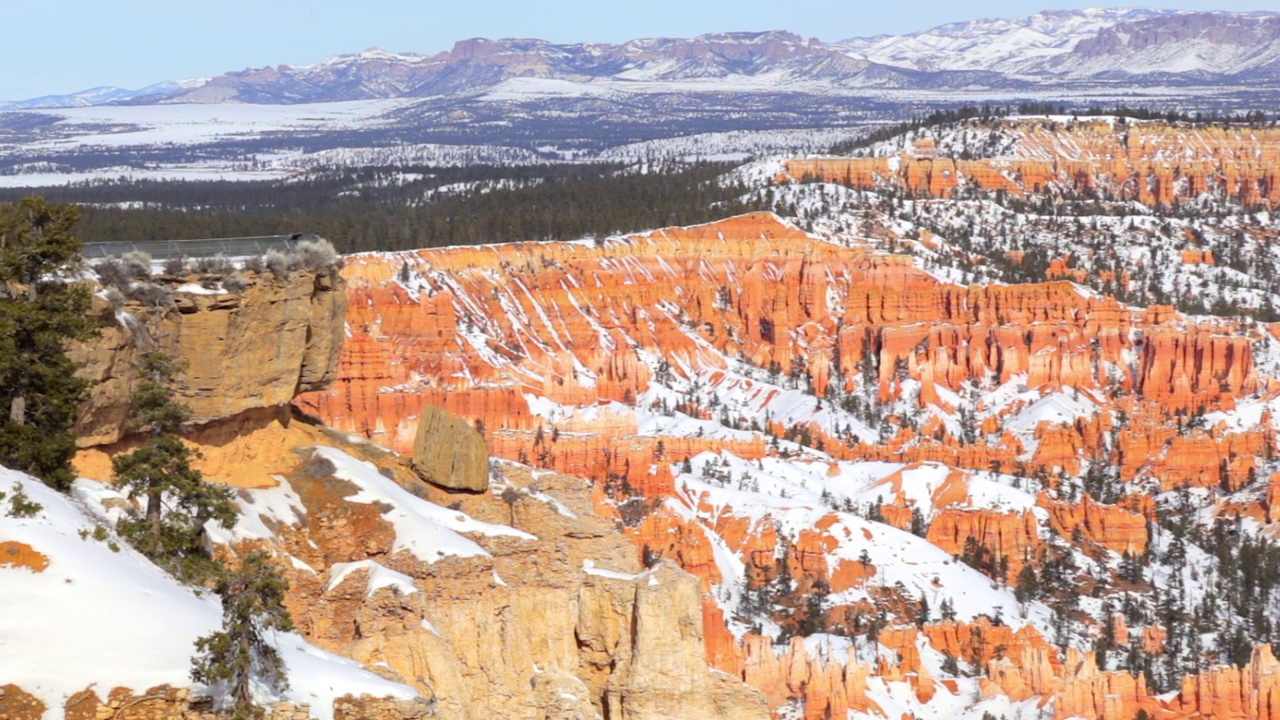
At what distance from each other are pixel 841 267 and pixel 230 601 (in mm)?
143051

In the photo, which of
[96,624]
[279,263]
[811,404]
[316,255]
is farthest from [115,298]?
[811,404]

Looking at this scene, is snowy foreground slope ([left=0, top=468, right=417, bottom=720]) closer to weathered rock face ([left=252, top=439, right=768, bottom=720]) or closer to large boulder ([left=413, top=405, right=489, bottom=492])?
weathered rock face ([left=252, top=439, right=768, bottom=720])

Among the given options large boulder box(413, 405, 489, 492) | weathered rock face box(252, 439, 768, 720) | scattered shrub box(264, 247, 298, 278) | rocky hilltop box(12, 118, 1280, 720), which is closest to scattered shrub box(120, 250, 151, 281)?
rocky hilltop box(12, 118, 1280, 720)

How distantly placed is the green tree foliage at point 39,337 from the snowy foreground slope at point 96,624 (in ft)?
7.01

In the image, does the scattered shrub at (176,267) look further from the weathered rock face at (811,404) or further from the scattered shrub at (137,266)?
the weathered rock face at (811,404)

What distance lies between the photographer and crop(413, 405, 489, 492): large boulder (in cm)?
4291

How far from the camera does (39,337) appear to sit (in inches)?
1277

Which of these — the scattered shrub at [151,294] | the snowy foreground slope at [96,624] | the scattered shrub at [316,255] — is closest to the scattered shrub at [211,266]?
the scattered shrub at [151,294]

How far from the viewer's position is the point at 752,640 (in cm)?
7850

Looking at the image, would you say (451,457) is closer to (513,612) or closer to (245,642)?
(513,612)

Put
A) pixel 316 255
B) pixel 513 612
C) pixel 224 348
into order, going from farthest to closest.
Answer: pixel 316 255 → pixel 224 348 → pixel 513 612

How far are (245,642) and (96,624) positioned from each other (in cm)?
203

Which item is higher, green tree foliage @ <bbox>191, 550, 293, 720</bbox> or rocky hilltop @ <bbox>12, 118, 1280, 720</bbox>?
green tree foliage @ <bbox>191, 550, 293, 720</bbox>

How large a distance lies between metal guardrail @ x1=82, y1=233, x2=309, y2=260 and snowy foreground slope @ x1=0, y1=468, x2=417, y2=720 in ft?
29.6
